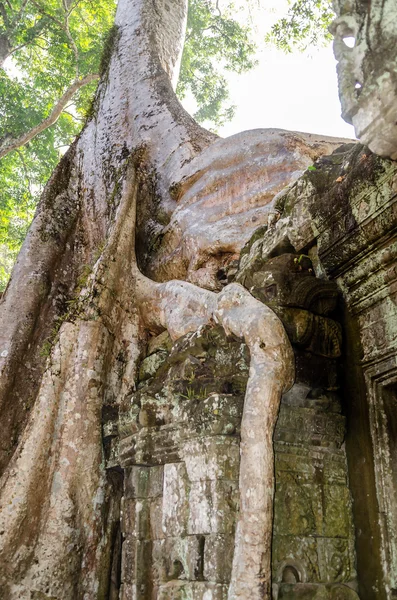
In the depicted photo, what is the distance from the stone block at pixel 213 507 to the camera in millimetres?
2219

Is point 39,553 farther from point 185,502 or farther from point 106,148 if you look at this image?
point 106,148

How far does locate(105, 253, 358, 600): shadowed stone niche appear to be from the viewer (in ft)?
7.39

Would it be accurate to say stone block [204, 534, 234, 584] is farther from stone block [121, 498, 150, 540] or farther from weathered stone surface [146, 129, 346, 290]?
weathered stone surface [146, 129, 346, 290]

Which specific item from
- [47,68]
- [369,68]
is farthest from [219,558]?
[47,68]

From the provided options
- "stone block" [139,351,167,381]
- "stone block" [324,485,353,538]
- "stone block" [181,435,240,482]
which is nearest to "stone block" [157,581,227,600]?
"stone block" [181,435,240,482]

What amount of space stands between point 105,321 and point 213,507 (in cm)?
176

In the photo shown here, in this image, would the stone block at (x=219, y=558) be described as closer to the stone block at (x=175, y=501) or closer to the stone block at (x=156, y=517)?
the stone block at (x=175, y=501)

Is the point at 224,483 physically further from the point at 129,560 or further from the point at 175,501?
the point at 129,560

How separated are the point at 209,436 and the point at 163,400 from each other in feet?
1.42

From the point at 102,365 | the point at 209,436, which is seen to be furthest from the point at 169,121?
the point at 209,436

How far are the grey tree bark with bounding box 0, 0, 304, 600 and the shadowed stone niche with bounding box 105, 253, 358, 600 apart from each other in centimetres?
13

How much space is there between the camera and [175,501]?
2473 millimetres

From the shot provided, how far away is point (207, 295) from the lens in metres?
3.12

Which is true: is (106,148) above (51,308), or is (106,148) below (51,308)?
above
